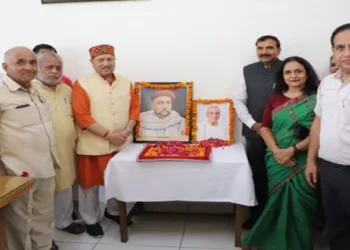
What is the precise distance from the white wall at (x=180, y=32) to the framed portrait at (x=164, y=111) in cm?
12

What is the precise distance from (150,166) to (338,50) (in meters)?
1.41

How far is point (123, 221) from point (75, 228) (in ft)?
1.51

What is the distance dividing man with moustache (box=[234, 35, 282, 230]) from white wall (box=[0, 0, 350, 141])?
0.25m

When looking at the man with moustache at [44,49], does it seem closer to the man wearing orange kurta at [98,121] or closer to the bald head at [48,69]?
the bald head at [48,69]

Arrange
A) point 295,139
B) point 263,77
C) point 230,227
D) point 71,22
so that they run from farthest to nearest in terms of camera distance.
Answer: point 71,22, point 230,227, point 263,77, point 295,139

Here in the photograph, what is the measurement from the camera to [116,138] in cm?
267

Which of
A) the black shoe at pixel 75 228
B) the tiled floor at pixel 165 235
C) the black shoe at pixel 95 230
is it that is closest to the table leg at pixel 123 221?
the tiled floor at pixel 165 235

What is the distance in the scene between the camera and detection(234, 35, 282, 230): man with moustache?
262 cm

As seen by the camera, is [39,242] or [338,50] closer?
[338,50]

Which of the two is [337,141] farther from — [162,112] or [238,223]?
[162,112]

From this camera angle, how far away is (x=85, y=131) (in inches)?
107

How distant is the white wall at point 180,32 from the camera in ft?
9.32

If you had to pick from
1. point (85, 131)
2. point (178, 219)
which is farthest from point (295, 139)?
point (85, 131)

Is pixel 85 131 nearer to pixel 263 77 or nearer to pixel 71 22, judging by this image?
pixel 71 22
